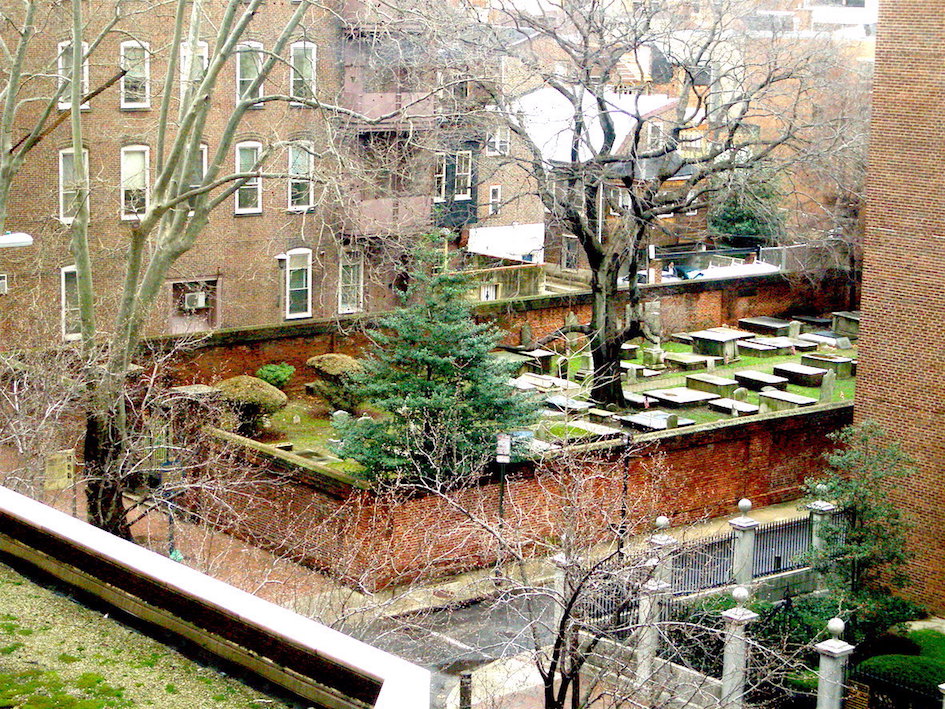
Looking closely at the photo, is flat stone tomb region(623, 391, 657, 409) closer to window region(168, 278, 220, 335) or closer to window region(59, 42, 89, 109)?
window region(168, 278, 220, 335)

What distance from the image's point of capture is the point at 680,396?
32.3 m

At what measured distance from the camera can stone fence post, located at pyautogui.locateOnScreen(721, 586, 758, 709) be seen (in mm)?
17016

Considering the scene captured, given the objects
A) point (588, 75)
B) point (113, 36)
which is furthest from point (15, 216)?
point (588, 75)

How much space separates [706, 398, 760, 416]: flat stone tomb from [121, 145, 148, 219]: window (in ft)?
49.9

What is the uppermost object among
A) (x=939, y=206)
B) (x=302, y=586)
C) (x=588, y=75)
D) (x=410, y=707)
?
(x=588, y=75)

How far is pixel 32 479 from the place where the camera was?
61.6ft

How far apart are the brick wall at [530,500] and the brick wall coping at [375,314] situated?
3873mm

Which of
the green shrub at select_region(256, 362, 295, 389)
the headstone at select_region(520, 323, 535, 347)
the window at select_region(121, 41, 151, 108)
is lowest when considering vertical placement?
the green shrub at select_region(256, 362, 295, 389)

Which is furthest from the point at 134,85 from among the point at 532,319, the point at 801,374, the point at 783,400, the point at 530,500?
the point at 801,374

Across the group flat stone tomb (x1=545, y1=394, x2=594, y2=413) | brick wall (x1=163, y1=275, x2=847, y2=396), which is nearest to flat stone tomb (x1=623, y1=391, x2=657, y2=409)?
flat stone tomb (x1=545, y1=394, x2=594, y2=413)

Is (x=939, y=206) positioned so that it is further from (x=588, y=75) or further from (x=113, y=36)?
(x=113, y=36)

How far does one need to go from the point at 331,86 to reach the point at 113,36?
6.28m

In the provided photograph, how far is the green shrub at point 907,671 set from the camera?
17797mm

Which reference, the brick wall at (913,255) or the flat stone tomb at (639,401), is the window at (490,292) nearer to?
the flat stone tomb at (639,401)
